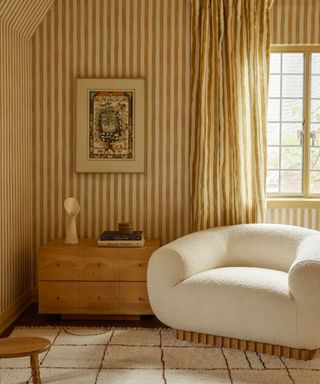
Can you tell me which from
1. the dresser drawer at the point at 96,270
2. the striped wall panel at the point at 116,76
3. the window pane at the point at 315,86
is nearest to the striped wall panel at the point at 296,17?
the window pane at the point at 315,86

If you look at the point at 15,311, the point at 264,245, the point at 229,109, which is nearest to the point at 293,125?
the point at 229,109

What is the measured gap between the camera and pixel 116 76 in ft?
15.1

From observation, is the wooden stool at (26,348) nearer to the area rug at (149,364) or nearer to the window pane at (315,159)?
the area rug at (149,364)

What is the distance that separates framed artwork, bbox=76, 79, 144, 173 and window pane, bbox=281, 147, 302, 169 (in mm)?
1203

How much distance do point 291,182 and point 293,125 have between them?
482 mm

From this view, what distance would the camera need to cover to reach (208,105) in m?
4.54

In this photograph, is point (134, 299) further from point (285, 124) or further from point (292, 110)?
point (292, 110)

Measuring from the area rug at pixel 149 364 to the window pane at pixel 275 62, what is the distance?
238 cm

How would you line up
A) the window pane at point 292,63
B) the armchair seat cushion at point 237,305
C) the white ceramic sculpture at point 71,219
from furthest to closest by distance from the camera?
the window pane at point 292,63
the white ceramic sculpture at point 71,219
the armchair seat cushion at point 237,305

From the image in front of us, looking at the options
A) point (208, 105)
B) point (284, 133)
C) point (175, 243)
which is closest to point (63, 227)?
point (175, 243)

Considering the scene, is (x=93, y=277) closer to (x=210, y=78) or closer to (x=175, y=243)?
(x=175, y=243)

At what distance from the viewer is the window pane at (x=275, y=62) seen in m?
4.69

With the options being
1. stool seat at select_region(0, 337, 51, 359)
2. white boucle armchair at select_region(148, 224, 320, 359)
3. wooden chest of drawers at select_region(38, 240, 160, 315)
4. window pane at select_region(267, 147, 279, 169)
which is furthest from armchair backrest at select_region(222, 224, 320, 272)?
stool seat at select_region(0, 337, 51, 359)

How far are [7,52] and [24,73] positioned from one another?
423 mm
